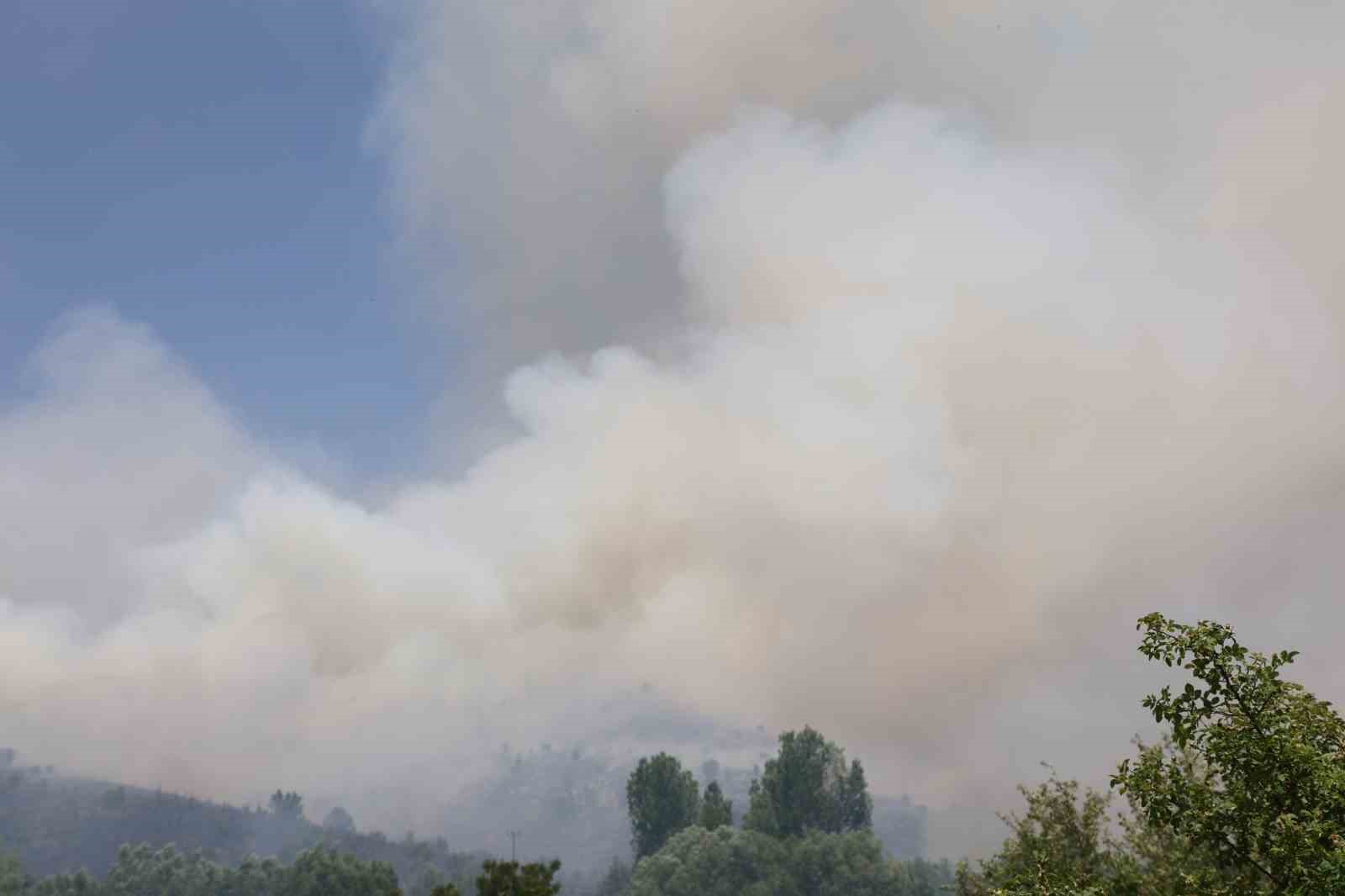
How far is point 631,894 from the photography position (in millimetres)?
147750

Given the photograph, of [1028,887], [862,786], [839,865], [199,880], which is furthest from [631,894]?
[1028,887]

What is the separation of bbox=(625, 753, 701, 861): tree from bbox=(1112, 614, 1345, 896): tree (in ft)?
548

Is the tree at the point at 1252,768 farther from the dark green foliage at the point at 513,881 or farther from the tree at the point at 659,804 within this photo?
the tree at the point at 659,804

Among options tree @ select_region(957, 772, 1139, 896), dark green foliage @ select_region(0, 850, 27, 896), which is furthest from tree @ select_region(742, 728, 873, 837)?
tree @ select_region(957, 772, 1139, 896)

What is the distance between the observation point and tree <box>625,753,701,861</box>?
177375mm

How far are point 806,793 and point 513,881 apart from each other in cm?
12070

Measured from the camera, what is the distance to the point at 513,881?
212ft

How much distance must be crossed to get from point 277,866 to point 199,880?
1483 cm

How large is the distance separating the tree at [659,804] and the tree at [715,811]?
7.60 m

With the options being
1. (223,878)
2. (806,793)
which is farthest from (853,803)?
(223,878)

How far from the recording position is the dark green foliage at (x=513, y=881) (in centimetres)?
6378

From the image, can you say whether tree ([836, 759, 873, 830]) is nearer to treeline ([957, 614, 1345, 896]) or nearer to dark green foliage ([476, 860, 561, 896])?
dark green foliage ([476, 860, 561, 896])

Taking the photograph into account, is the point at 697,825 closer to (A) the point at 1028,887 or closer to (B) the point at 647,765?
(B) the point at 647,765

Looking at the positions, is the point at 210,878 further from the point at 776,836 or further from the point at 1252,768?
the point at 1252,768
